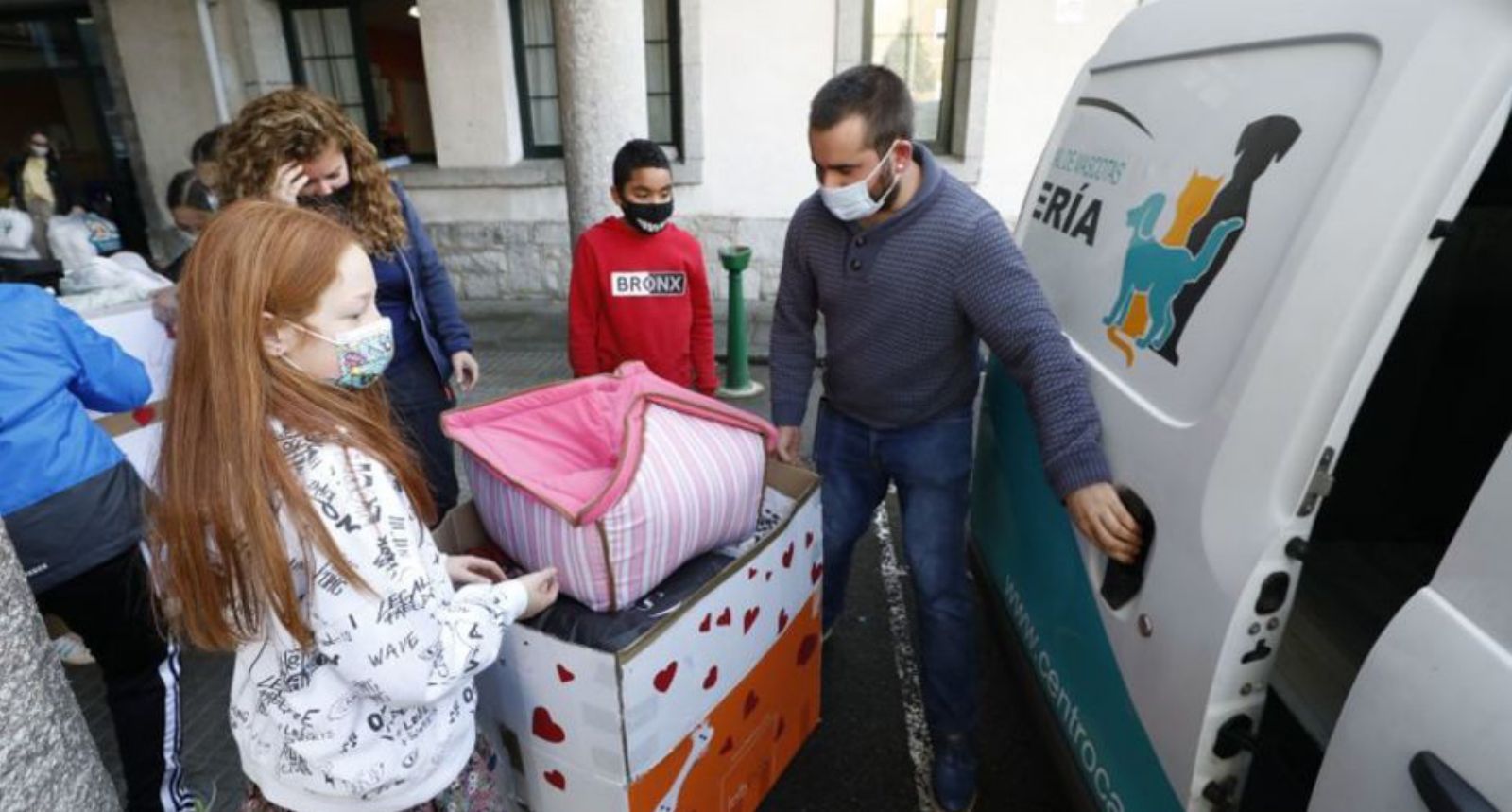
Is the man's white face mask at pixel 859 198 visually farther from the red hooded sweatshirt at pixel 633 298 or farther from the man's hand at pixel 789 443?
the red hooded sweatshirt at pixel 633 298

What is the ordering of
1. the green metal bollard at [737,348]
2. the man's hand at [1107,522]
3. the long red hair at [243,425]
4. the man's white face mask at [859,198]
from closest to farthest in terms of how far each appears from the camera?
the long red hair at [243,425] < the man's hand at [1107,522] < the man's white face mask at [859,198] < the green metal bollard at [737,348]

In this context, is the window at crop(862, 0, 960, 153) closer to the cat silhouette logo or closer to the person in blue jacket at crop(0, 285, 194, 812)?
the cat silhouette logo

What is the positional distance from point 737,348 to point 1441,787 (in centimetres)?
498

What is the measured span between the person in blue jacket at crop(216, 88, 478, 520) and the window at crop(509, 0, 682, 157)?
5.24 metres

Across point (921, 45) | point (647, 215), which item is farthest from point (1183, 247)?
point (921, 45)

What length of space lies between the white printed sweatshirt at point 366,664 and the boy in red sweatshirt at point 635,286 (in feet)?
5.69

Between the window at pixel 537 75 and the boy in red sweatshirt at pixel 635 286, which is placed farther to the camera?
the window at pixel 537 75

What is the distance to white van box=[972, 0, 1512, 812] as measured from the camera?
110cm

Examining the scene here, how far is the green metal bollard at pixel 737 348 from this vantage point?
18.5 ft

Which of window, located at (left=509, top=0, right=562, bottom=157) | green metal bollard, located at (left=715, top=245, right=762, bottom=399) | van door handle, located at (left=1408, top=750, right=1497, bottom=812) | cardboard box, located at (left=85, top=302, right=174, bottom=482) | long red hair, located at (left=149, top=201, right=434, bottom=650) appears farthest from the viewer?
window, located at (left=509, top=0, right=562, bottom=157)

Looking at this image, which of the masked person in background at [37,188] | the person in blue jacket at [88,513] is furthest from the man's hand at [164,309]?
the masked person in background at [37,188]

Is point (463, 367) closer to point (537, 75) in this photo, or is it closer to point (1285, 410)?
point (1285, 410)

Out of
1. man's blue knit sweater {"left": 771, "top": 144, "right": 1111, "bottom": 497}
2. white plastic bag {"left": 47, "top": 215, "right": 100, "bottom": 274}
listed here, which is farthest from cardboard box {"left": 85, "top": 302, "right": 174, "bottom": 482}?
white plastic bag {"left": 47, "top": 215, "right": 100, "bottom": 274}

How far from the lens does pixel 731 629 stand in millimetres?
1849
